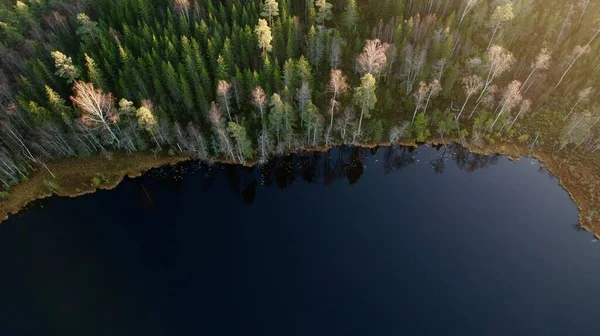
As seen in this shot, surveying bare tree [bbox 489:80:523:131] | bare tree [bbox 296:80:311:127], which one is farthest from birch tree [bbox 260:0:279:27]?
bare tree [bbox 489:80:523:131]

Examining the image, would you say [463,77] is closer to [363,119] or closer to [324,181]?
[363,119]

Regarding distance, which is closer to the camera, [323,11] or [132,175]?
[132,175]

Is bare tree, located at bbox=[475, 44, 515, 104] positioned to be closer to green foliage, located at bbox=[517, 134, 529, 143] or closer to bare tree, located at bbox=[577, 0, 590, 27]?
green foliage, located at bbox=[517, 134, 529, 143]

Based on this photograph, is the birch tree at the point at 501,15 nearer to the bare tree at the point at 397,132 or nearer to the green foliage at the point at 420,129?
the green foliage at the point at 420,129

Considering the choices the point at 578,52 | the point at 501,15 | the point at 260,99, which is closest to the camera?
the point at 260,99

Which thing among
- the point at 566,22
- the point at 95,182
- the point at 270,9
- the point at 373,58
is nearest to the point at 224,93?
the point at 270,9

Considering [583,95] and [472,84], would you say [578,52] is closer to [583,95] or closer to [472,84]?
[583,95]
